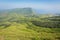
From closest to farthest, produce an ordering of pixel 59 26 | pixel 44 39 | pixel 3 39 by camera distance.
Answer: pixel 3 39 < pixel 44 39 < pixel 59 26

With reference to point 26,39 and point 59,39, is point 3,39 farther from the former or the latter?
point 59,39

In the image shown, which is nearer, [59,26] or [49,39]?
[49,39]

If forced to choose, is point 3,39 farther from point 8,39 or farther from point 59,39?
point 59,39

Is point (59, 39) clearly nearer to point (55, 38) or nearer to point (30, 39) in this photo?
point (55, 38)

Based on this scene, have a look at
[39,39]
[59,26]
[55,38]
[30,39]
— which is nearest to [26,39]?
[30,39]

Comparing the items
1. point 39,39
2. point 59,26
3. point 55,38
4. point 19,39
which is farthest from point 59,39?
point 59,26

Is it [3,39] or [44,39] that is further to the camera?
[44,39]

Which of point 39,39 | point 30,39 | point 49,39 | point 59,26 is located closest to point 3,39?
point 30,39

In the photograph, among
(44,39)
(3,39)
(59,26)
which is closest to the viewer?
(3,39)
